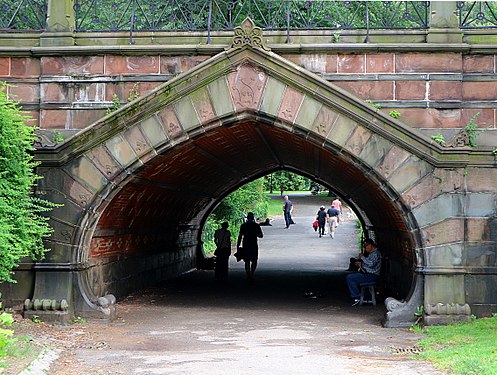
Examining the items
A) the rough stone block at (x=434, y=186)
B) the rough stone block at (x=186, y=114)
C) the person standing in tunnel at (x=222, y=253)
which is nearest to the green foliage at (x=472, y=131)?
the rough stone block at (x=434, y=186)

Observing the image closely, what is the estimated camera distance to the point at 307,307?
584 inches

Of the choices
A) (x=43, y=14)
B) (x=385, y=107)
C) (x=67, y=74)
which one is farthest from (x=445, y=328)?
(x=43, y=14)

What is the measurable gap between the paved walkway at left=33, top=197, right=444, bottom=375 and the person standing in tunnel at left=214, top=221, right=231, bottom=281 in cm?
35

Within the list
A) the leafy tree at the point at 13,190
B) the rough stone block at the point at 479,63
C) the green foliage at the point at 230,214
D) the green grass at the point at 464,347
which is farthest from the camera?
the green foliage at the point at 230,214

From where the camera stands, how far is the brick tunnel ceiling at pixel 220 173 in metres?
13.8

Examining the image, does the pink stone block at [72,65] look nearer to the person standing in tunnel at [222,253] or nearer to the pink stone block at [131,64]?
the pink stone block at [131,64]

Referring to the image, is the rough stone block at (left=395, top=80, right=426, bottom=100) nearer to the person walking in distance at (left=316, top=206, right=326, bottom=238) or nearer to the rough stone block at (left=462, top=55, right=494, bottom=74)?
the rough stone block at (left=462, top=55, right=494, bottom=74)

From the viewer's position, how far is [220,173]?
63.6ft

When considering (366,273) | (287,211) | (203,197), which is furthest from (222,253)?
(287,211)

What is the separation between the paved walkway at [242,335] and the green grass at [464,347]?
23 centimetres

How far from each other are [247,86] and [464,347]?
490cm

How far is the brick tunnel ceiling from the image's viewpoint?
13781 millimetres

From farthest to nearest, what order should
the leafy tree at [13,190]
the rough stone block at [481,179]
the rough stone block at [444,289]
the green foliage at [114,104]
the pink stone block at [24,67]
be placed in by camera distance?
the pink stone block at [24,67]
the green foliage at [114,104]
the rough stone block at [481,179]
the rough stone block at [444,289]
the leafy tree at [13,190]

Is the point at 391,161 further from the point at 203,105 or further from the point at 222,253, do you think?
the point at 222,253
